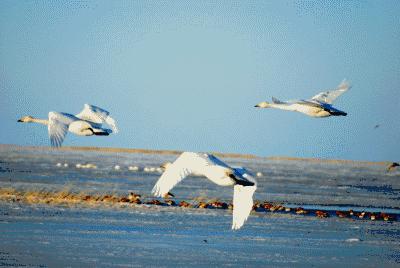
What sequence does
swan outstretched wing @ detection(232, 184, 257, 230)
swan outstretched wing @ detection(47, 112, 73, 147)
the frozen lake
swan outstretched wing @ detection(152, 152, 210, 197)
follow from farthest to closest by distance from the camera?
1. the frozen lake
2. swan outstretched wing @ detection(47, 112, 73, 147)
3. swan outstretched wing @ detection(232, 184, 257, 230)
4. swan outstretched wing @ detection(152, 152, 210, 197)

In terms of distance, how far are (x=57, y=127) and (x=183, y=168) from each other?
4300 mm

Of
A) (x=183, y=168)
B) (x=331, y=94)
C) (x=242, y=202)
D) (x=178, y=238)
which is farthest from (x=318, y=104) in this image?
(x=178, y=238)

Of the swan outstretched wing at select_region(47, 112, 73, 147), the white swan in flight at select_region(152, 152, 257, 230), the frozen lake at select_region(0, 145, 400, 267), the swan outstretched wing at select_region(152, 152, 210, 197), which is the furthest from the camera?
the frozen lake at select_region(0, 145, 400, 267)

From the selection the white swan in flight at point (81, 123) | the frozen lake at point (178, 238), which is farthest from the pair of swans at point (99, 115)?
the frozen lake at point (178, 238)

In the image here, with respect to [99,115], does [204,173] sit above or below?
below

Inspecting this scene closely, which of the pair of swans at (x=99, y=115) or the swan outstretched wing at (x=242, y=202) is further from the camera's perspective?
the pair of swans at (x=99, y=115)

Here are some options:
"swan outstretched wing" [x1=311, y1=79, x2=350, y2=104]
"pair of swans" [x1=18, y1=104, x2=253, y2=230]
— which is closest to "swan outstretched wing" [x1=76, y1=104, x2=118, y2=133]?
"pair of swans" [x1=18, y1=104, x2=253, y2=230]

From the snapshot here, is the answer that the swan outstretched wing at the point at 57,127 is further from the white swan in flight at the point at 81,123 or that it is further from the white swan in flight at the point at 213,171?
the white swan in flight at the point at 213,171

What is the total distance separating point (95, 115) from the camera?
20.5 m

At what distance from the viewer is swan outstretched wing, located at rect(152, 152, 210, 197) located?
48.0 feet

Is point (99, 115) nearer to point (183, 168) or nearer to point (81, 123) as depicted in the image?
point (81, 123)

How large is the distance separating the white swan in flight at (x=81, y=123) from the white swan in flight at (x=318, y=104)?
11.7ft

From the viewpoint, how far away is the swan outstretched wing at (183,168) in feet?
48.0

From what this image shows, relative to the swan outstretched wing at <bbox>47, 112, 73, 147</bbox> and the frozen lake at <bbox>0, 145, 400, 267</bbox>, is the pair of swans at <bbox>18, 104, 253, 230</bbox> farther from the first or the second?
the frozen lake at <bbox>0, 145, 400, 267</bbox>
